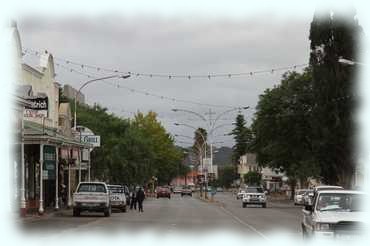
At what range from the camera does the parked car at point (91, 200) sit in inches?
1551

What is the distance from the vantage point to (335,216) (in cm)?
1659

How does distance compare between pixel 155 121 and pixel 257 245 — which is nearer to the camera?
pixel 257 245

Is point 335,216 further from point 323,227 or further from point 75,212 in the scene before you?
point 75,212

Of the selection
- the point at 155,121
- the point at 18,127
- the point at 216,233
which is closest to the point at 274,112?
the point at 18,127

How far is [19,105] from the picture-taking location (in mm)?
33031

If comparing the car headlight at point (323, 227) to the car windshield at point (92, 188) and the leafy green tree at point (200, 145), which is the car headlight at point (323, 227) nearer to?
the car windshield at point (92, 188)

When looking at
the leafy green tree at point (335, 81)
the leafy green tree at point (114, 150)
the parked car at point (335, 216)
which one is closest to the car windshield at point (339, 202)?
the parked car at point (335, 216)

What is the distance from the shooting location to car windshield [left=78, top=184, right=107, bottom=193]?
132 ft

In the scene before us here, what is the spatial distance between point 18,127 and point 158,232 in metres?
11.9

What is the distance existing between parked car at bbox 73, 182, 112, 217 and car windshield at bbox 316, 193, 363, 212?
22804mm

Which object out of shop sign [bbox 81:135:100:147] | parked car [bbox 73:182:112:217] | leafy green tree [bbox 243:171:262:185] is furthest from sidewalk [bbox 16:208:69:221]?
leafy green tree [bbox 243:171:262:185]

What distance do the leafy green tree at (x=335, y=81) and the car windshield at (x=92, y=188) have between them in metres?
23.3

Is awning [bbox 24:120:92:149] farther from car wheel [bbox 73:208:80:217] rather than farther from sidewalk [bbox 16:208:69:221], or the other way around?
car wheel [bbox 73:208:80:217]

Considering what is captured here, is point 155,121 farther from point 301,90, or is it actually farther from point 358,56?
point 358,56
